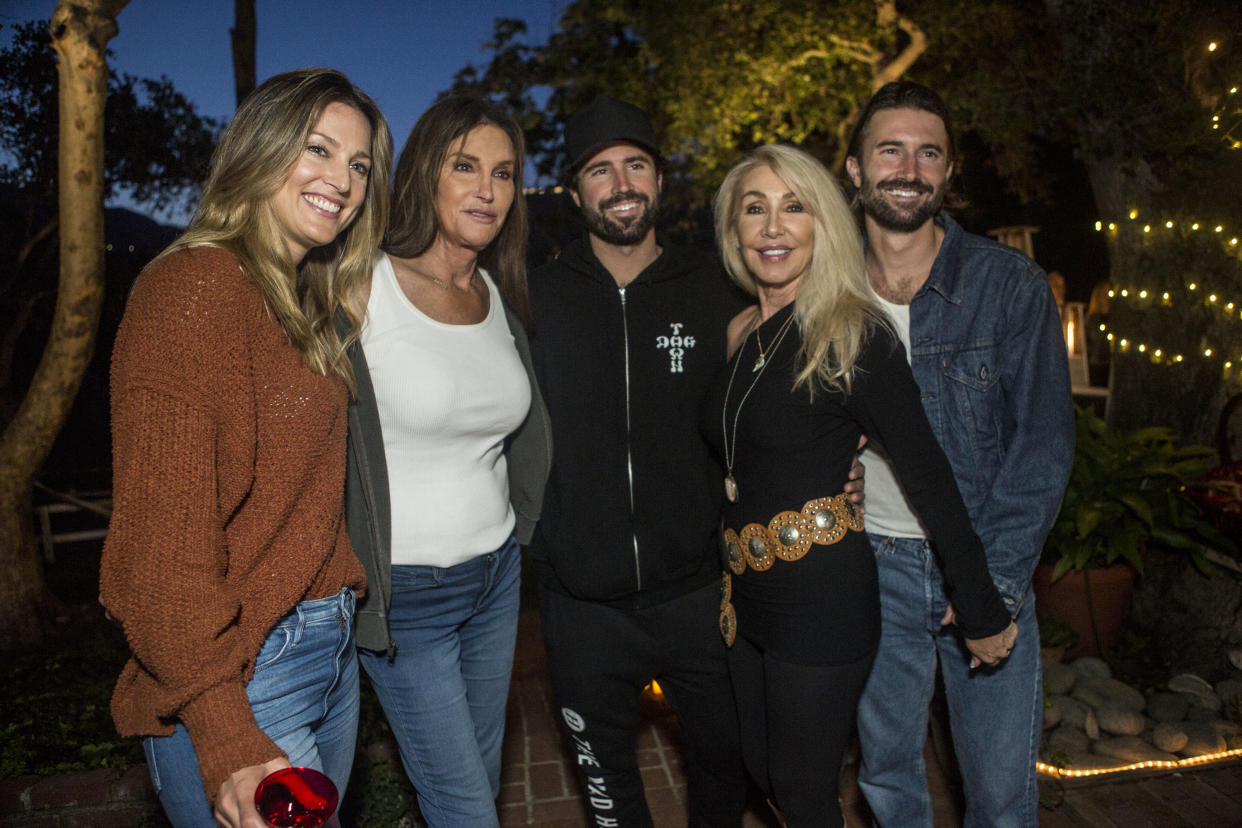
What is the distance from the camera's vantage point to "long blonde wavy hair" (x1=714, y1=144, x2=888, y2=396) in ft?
7.31

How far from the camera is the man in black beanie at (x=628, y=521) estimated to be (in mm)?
2572

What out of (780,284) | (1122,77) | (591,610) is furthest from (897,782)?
(1122,77)

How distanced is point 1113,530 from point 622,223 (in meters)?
3.28

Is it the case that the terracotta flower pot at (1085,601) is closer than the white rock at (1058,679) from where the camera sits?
No

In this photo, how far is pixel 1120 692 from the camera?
4188 mm

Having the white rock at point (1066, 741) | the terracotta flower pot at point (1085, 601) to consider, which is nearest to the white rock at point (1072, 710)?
the white rock at point (1066, 741)

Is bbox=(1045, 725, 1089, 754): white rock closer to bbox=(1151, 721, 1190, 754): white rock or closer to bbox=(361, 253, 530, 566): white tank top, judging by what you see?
bbox=(1151, 721, 1190, 754): white rock

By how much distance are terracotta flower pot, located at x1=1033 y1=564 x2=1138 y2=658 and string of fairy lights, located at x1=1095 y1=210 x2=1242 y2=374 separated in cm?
139

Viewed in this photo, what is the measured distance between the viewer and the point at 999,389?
239cm

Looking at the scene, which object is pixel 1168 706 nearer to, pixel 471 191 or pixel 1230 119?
pixel 1230 119

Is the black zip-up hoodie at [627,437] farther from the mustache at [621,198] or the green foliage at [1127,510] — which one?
the green foliage at [1127,510]

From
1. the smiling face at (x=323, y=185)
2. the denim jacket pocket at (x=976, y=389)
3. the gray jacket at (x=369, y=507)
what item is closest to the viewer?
the smiling face at (x=323, y=185)

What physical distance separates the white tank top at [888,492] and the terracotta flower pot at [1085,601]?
7.94 ft

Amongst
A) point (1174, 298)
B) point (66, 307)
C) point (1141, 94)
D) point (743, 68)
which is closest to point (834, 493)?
point (1174, 298)
